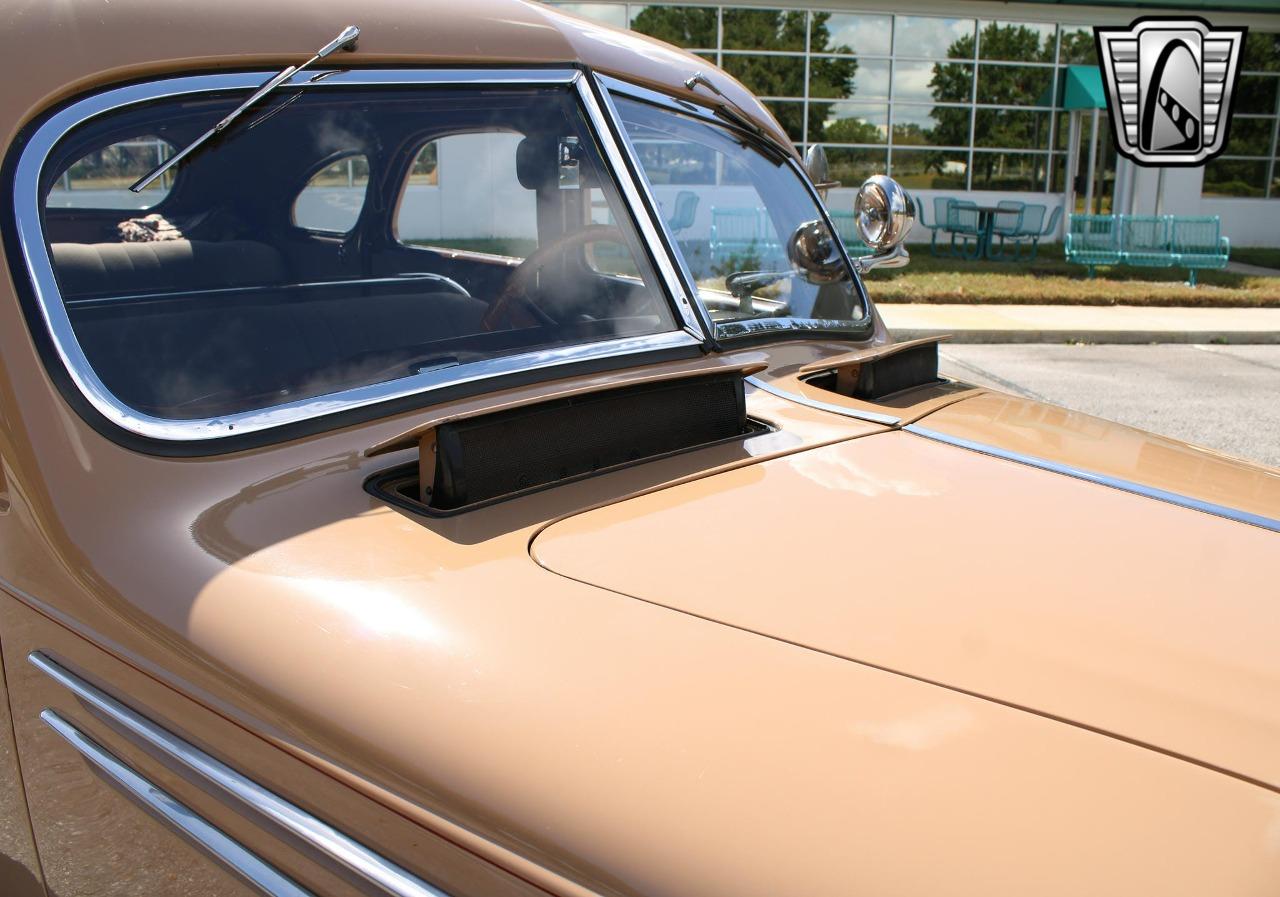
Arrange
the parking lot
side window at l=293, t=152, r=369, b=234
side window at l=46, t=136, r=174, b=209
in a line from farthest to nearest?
Answer: the parking lot → side window at l=293, t=152, r=369, b=234 → side window at l=46, t=136, r=174, b=209

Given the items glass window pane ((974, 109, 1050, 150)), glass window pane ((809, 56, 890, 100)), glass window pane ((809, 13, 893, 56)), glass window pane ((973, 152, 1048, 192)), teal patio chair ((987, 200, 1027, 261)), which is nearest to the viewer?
teal patio chair ((987, 200, 1027, 261))

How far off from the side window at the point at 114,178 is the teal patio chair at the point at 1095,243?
54.1ft

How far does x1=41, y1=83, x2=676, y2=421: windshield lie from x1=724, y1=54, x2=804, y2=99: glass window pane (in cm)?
1845

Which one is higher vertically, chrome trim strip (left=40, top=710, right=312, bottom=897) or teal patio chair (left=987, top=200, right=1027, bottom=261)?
chrome trim strip (left=40, top=710, right=312, bottom=897)

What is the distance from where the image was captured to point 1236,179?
847 inches

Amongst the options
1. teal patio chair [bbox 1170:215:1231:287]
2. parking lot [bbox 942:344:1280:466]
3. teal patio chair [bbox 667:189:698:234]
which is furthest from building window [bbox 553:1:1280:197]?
teal patio chair [bbox 667:189:698:234]

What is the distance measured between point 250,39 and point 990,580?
1.51 meters

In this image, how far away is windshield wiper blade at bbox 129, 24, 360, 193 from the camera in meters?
1.90

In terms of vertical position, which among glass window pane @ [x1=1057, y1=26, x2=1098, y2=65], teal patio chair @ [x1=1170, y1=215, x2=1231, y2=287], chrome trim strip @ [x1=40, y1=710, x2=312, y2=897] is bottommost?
teal patio chair @ [x1=1170, y1=215, x2=1231, y2=287]

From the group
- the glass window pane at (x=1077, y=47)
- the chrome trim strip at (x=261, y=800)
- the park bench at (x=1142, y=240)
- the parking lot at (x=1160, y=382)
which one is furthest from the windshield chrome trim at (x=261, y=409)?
the glass window pane at (x=1077, y=47)

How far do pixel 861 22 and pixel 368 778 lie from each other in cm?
2111

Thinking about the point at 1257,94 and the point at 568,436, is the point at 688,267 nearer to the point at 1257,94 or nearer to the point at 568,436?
the point at 568,436

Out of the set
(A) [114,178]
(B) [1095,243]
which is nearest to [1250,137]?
(B) [1095,243]

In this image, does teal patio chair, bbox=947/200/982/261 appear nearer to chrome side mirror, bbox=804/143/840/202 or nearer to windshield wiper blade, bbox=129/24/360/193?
chrome side mirror, bbox=804/143/840/202
